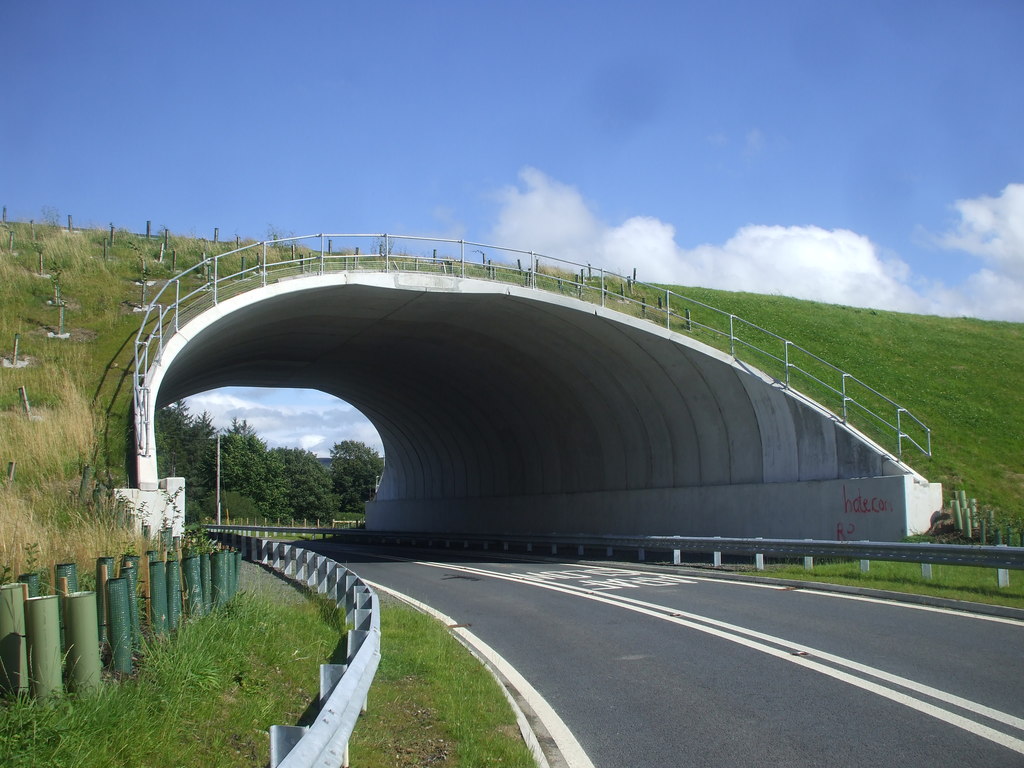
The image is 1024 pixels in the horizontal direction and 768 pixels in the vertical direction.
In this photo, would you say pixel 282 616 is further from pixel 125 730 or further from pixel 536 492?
pixel 536 492

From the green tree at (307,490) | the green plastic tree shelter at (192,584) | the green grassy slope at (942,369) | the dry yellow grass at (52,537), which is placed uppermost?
the green grassy slope at (942,369)

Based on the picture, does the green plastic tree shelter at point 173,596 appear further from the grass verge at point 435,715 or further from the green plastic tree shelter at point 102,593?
the grass verge at point 435,715

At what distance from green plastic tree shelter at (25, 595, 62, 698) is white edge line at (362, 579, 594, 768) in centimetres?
275

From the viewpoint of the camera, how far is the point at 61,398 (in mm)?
16844

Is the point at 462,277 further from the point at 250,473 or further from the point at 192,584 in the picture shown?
the point at 250,473

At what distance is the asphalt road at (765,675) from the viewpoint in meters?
5.64

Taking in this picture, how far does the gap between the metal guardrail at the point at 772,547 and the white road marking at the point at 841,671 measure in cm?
451

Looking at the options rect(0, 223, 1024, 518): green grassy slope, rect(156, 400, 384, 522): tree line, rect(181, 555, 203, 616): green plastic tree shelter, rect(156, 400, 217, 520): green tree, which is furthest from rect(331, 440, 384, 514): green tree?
rect(181, 555, 203, 616): green plastic tree shelter

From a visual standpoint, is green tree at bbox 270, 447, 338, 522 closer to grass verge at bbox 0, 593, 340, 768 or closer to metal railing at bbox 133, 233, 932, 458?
metal railing at bbox 133, 233, 932, 458

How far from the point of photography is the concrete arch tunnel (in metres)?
20.0

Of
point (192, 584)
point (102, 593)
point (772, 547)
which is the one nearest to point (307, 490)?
point (772, 547)

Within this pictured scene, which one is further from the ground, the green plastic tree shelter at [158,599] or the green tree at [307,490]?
the green plastic tree shelter at [158,599]

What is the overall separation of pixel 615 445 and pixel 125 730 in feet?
74.9

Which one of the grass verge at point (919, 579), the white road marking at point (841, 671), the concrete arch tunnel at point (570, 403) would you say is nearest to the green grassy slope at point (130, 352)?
the concrete arch tunnel at point (570, 403)
